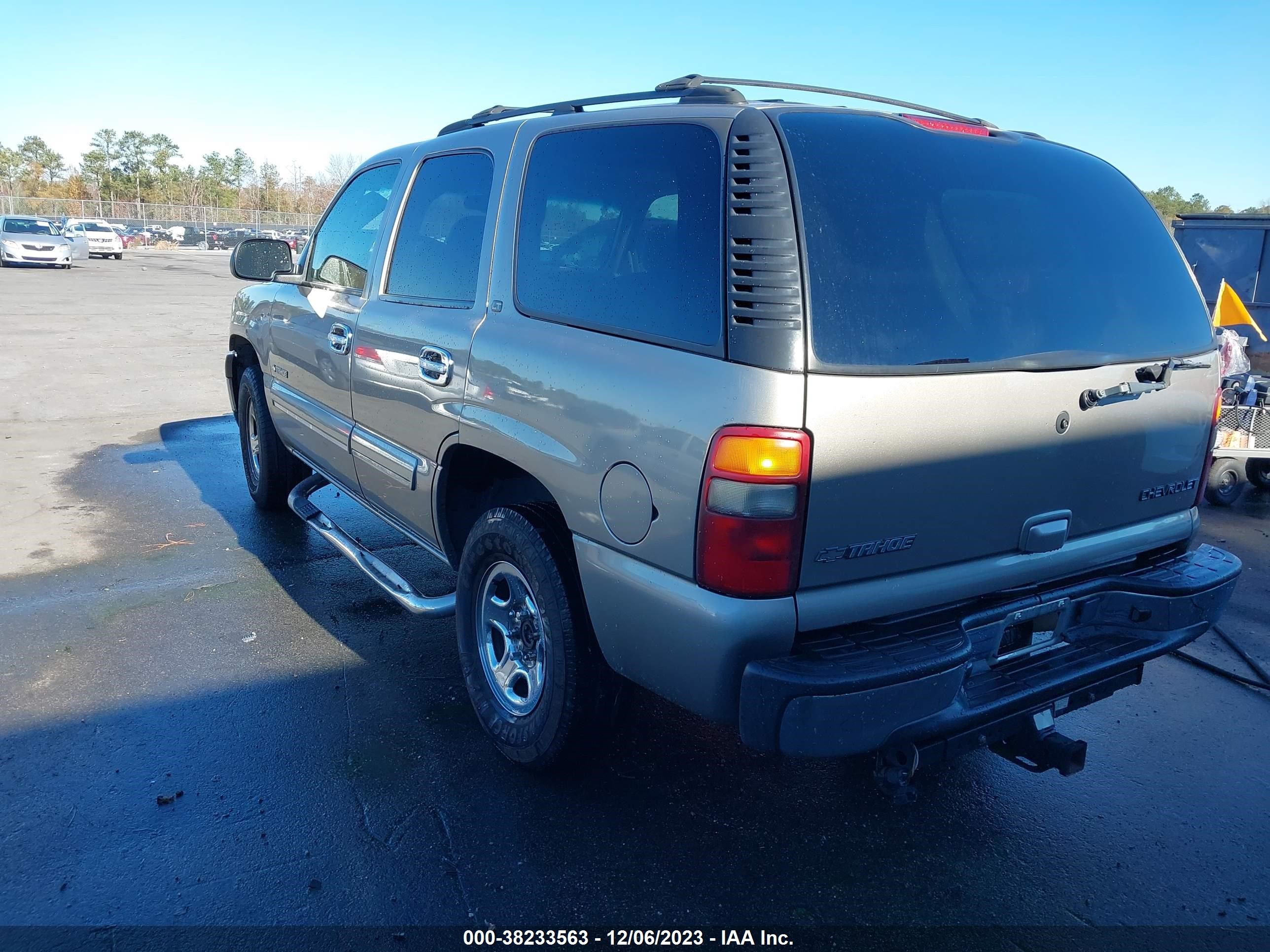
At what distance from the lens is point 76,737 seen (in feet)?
11.1

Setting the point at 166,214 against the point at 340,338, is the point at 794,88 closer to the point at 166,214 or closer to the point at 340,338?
the point at 340,338

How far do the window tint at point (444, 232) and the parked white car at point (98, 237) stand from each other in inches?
1484

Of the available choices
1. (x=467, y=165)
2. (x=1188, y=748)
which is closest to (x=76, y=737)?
(x=467, y=165)

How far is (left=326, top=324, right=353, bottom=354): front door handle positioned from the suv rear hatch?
2344 millimetres

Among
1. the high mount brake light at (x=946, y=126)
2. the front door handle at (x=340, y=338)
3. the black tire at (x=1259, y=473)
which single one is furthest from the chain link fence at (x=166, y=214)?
the high mount brake light at (x=946, y=126)

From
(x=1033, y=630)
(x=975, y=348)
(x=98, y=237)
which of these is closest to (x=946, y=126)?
(x=975, y=348)

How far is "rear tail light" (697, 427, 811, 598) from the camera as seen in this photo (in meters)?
2.24

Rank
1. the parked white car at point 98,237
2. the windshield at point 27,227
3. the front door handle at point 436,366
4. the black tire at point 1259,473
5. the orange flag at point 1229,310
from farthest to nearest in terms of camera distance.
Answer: the parked white car at point 98,237 < the windshield at point 27,227 < the orange flag at point 1229,310 < the black tire at point 1259,473 < the front door handle at point 436,366

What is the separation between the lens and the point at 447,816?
298 cm

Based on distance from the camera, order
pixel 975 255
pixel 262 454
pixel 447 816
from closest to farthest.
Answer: pixel 975 255 → pixel 447 816 → pixel 262 454

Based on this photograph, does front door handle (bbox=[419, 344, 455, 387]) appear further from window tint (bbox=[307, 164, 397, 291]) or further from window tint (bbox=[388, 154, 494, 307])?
window tint (bbox=[307, 164, 397, 291])

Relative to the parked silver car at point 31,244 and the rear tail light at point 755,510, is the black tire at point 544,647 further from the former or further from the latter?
the parked silver car at point 31,244

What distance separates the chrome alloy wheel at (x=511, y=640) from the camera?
3.15 meters

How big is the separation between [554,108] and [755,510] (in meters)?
1.91
